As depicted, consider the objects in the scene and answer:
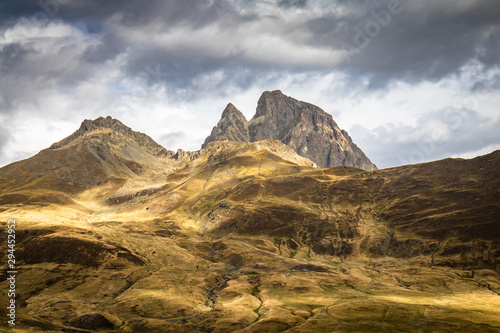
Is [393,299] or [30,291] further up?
[30,291]

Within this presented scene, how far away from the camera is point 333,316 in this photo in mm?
133250

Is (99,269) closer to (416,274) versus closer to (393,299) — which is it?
(393,299)

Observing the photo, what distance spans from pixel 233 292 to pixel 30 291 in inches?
3768

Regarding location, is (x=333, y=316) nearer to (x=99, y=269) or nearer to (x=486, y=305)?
(x=486, y=305)

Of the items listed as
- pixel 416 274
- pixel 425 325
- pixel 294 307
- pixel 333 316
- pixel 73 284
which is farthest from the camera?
pixel 416 274

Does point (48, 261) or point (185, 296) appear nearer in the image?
point (185, 296)

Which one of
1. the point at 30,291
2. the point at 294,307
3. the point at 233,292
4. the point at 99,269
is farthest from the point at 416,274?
the point at 30,291

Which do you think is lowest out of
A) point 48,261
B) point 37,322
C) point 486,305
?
point 486,305

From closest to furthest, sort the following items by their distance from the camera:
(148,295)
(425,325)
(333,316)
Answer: (425,325)
(333,316)
(148,295)

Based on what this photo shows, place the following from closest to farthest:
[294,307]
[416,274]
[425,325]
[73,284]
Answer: [425,325], [294,307], [73,284], [416,274]

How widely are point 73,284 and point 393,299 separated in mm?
151637

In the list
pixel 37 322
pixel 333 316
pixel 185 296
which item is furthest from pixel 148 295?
pixel 333 316

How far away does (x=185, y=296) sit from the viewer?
16800 centimetres

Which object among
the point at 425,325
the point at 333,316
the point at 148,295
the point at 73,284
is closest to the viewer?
the point at 425,325
